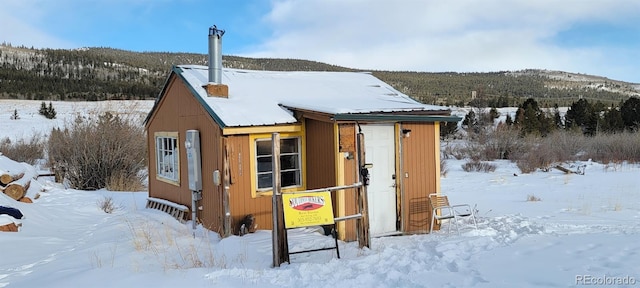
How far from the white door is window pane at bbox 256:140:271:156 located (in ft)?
6.00

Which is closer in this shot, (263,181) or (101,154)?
(263,181)

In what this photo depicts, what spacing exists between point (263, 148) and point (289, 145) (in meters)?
0.52

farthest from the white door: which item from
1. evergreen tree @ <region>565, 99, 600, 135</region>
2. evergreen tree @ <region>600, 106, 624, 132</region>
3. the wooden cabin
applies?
evergreen tree @ <region>600, 106, 624, 132</region>

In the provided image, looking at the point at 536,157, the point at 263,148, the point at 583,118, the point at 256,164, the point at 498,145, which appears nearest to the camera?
the point at 256,164

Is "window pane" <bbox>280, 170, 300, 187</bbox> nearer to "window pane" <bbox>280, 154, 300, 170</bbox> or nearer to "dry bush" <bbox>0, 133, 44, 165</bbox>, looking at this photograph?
"window pane" <bbox>280, 154, 300, 170</bbox>

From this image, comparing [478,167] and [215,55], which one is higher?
[215,55]

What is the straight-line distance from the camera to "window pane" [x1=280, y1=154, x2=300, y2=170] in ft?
28.7

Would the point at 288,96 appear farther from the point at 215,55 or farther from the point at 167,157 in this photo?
the point at 167,157

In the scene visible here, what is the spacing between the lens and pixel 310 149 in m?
8.61

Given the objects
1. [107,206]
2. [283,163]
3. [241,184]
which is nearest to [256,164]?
[241,184]

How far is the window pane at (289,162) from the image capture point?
874 centimetres

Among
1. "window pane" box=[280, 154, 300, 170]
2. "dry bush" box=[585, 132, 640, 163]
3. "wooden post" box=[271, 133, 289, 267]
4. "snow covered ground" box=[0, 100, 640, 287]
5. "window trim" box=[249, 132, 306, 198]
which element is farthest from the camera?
"dry bush" box=[585, 132, 640, 163]

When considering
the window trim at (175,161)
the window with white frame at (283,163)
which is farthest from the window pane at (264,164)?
the window trim at (175,161)

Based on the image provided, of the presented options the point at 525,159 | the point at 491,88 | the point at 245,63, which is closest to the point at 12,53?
the point at 245,63
